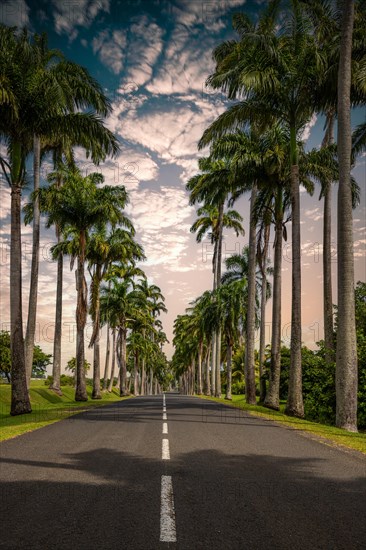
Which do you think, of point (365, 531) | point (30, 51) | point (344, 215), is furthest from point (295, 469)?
point (30, 51)

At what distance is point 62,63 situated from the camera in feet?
59.2

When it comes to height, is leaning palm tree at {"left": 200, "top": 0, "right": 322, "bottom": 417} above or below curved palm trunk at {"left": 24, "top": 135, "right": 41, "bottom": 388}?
above

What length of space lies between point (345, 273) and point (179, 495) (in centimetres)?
1037

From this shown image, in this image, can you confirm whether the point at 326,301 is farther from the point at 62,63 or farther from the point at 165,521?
the point at 165,521

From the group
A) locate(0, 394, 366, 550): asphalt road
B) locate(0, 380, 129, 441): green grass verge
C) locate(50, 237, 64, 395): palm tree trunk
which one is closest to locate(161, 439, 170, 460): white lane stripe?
locate(0, 394, 366, 550): asphalt road

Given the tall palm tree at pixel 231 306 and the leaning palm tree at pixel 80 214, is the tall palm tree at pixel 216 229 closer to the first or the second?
the tall palm tree at pixel 231 306

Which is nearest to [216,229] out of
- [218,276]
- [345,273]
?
[218,276]

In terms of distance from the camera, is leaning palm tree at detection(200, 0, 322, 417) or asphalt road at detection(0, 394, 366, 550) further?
leaning palm tree at detection(200, 0, 322, 417)

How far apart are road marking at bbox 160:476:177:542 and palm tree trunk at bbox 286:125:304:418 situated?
477 inches

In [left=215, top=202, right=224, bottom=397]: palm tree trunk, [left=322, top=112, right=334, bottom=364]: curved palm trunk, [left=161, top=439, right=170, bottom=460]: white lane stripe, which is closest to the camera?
[left=161, top=439, right=170, bottom=460]: white lane stripe

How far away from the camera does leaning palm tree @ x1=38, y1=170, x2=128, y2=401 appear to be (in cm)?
2634

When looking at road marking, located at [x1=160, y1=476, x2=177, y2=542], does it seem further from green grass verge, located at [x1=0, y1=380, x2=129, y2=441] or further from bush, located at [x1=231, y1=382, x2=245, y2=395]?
bush, located at [x1=231, y1=382, x2=245, y2=395]

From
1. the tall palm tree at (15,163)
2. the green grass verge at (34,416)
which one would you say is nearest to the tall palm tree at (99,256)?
the green grass verge at (34,416)

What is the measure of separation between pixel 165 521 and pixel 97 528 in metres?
0.68
